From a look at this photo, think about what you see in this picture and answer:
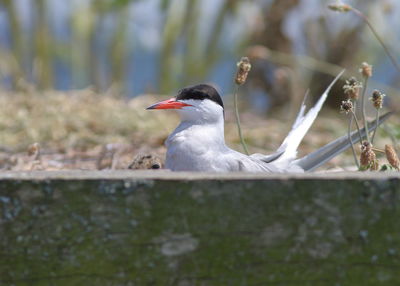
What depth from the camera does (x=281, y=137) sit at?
458 cm

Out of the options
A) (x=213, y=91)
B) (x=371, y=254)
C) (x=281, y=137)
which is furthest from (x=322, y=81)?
(x=371, y=254)

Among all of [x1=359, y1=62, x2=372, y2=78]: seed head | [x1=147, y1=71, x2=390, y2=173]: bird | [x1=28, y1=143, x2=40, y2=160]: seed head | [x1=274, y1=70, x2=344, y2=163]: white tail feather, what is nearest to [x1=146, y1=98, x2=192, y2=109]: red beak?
[x1=147, y1=71, x2=390, y2=173]: bird

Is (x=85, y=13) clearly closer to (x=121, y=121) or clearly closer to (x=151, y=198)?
(x=121, y=121)

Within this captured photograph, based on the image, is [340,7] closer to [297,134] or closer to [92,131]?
[297,134]

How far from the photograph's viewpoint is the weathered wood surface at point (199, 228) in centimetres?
149

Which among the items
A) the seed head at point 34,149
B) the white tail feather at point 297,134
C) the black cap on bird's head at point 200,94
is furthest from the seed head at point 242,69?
the seed head at point 34,149

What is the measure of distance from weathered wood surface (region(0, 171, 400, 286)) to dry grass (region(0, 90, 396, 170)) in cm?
131

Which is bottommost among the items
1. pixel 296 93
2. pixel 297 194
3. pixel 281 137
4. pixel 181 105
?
pixel 296 93

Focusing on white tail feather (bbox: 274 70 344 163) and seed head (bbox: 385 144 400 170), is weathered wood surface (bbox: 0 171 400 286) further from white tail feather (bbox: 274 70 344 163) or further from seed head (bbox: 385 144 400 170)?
white tail feather (bbox: 274 70 344 163)

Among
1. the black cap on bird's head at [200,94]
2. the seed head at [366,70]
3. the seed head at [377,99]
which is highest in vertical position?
the seed head at [366,70]

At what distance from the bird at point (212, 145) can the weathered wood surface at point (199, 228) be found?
39 cm

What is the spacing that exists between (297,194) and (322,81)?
519cm

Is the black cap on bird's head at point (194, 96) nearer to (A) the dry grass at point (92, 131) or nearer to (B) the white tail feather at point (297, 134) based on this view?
(B) the white tail feather at point (297, 134)

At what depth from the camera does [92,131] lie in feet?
13.8
